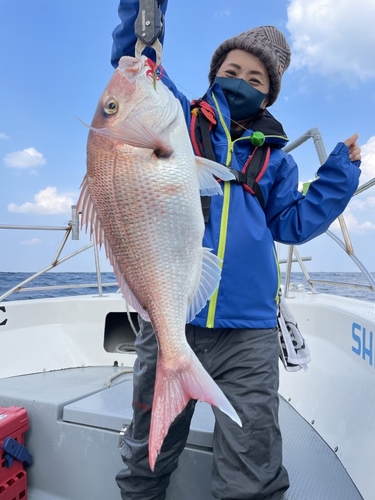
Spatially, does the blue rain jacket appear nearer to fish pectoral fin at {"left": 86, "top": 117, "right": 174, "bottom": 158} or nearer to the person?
the person

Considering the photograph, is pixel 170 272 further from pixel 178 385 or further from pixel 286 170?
pixel 286 170

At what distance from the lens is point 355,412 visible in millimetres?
2156

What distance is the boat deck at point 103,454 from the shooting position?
187 centimetres

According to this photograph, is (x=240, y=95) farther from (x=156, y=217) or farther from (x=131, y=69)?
(x=156, y=217)

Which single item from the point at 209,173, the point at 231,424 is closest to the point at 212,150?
the point at 209,173

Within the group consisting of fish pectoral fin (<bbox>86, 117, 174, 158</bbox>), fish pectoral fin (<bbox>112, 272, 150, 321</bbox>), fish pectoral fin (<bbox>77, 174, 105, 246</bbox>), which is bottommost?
fish pectoral fin (<bbox>112, 272, 150, 321</bbox>)

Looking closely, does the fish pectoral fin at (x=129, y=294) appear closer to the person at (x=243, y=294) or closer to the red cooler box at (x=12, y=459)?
the person at (x=243, y=294)

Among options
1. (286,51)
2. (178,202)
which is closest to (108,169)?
(178,202)

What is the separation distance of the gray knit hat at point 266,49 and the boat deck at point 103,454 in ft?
5.52

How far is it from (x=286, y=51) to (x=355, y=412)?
6.34 feet

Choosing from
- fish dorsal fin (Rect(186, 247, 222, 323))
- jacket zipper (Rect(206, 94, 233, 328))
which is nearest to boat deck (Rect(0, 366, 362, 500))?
jacket zipper (Rect(206, 94, 233, 328))

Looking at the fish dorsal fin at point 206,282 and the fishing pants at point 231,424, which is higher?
the fish dorsal fin at point 206,282

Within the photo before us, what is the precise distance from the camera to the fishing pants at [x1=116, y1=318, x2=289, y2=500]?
57.0 inches

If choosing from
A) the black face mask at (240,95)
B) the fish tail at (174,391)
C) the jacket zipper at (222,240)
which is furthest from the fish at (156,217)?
the black face mask at (240,95)
